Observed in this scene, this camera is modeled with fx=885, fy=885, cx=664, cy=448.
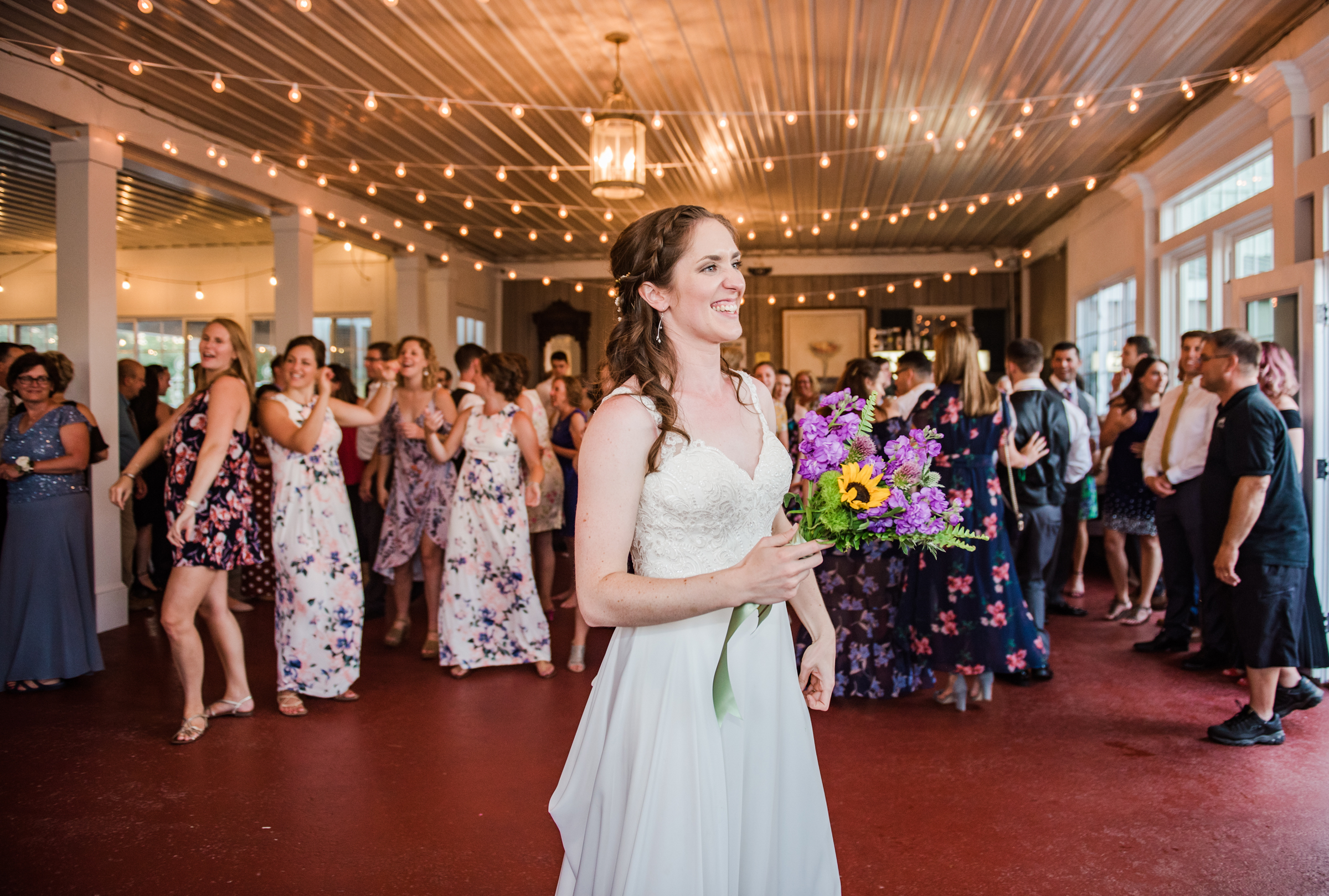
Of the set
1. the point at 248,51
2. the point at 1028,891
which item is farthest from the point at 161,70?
the point at 1028,891

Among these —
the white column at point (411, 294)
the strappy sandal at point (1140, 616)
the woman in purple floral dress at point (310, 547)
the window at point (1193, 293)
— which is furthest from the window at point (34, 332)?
the window at point (1193, 293)

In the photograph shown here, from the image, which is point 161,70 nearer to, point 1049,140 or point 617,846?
point 617,846

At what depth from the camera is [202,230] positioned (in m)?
11.0

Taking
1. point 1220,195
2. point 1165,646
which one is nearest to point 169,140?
point 1165,646

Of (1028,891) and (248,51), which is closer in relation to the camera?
(1028,891)

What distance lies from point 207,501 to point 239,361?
2.01 ft

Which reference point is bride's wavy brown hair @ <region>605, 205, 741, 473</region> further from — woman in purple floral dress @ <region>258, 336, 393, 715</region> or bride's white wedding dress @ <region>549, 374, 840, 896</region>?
woman in purple floral dress @ <region>258, 336, 393, 715</region>

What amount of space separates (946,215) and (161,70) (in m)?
7.98

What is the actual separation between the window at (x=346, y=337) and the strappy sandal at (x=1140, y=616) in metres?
9.94

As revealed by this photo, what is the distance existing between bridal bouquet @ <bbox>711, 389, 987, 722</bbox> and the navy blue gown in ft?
8.42

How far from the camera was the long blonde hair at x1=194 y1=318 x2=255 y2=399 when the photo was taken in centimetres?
371

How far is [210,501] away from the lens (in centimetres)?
359

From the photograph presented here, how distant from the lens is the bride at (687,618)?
137 centimetres

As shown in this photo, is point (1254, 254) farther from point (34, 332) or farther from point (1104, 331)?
point (34, 332)
